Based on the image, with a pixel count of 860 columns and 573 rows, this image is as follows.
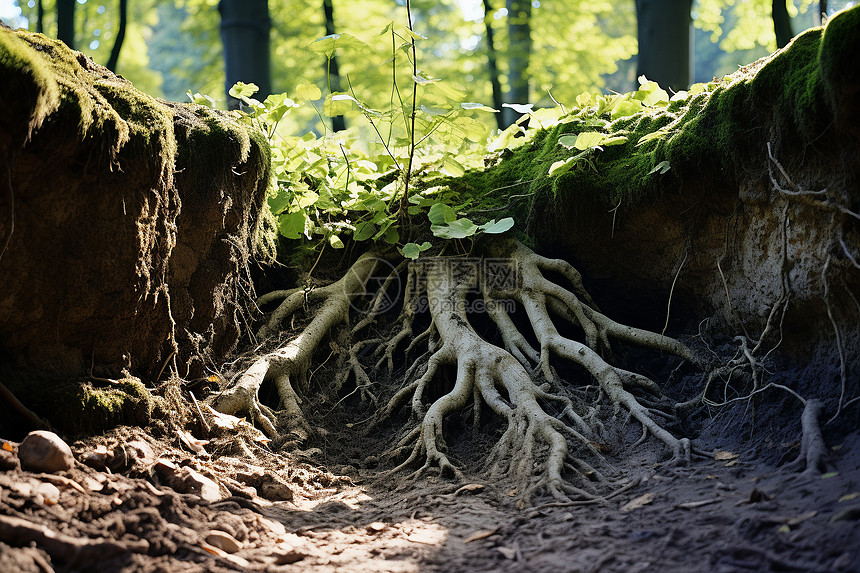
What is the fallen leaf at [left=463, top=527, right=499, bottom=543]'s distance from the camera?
2674 millimetres

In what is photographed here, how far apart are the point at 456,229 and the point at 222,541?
109 inches

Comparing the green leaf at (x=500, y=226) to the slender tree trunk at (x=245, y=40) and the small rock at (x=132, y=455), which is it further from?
the slender tree trunk at (x=245, y=40)

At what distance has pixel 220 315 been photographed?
4223mm

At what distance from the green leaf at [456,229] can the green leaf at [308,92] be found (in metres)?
1.55

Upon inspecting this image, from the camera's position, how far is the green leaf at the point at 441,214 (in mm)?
4621

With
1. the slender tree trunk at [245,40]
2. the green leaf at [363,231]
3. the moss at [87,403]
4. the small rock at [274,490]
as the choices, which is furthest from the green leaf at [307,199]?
the slender tree trunk at [245,40]

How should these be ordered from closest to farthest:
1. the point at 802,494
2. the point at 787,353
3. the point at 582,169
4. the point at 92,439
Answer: the point at 802,494 < the point at 92,439 < the point at 787,353 < the point at 582,169

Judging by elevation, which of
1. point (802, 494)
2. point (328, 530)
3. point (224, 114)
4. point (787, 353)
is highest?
point (224, 114)

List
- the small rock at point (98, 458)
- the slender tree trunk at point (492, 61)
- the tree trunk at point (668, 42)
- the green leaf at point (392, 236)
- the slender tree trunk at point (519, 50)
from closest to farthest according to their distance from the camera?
the small rock at point (98, 458) → the green leaf at point (392, 236) → the tree trunk at point (668, 42) → the slender tree trunk at point (492, 61) → the slender tree trunk at point (519, 50)

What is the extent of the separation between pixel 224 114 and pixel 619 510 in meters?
3.65

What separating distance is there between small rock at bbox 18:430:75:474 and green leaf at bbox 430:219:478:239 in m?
2.75

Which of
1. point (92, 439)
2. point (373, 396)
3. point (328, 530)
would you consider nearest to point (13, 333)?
point (92, 439)

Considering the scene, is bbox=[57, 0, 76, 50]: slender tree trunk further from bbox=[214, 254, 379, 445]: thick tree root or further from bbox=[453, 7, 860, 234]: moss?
bbox=[453, 7, 860, 234]: moss

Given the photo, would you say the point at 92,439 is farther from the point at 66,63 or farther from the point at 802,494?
the point at 802,494
